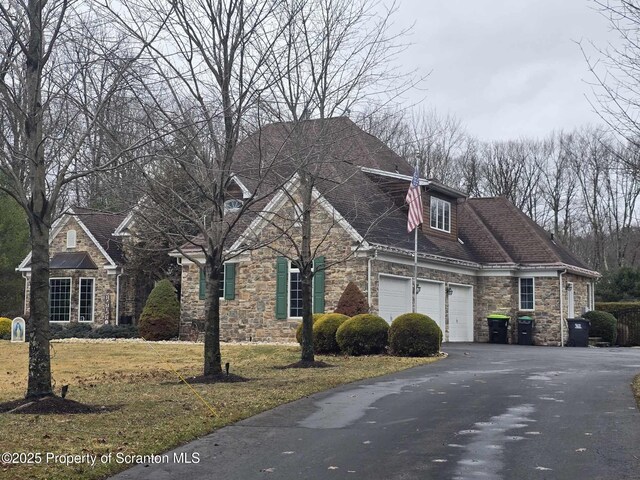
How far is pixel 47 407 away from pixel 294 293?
51.7ft

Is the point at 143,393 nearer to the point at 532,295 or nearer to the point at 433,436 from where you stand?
the point at 433,436

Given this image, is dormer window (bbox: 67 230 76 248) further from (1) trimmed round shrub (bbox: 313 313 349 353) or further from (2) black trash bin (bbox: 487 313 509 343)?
(2) black trash bin (bbox: 487 313 509 343)

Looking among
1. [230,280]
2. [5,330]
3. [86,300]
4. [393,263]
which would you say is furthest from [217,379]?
[86,300]

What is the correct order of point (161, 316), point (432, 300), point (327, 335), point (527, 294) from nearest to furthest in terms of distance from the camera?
point (327, 335) → point (432, 300) → point (161, 316) → point (527, 294)

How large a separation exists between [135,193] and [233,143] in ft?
6.52

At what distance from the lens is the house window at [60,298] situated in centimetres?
3331

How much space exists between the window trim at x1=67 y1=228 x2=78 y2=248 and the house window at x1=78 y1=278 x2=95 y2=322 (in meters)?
1.81

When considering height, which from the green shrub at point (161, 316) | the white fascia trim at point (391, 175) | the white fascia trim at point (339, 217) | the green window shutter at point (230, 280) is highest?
the white fascia trim at point (391, 175)

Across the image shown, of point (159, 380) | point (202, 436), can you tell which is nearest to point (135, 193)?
point (159, 380)

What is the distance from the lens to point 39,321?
10.9 metres

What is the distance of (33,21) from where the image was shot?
1080cm

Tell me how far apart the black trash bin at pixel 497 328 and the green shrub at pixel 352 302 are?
812 cm

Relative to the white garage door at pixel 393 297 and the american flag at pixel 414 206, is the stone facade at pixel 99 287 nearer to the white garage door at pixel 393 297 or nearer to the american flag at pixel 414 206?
the white garage door at pixel 393 297

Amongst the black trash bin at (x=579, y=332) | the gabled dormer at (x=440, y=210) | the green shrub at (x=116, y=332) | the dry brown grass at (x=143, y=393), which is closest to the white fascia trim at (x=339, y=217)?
the dry brown grass at (x=143, y=393)
